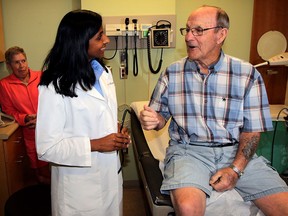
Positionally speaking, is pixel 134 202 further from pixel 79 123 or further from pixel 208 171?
pixel 79 123

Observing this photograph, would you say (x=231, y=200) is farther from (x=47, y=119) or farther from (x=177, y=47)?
(x=177, y=47)

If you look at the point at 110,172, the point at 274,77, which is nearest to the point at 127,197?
the point at 110,172

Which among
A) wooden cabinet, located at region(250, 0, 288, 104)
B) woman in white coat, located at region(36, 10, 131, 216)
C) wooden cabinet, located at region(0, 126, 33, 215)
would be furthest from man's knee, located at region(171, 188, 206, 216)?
wooden cabinet, located at region(250, 0, 288, 104)

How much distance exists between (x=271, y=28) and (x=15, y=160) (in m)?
2.47

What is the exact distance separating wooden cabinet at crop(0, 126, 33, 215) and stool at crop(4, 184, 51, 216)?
0.93ft

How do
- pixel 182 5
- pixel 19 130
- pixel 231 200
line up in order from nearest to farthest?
pixel 231 200
pixel 19 130
pixel 182 5

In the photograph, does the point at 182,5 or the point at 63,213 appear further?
the point at 182,5

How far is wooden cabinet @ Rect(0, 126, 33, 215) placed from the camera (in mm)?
1928

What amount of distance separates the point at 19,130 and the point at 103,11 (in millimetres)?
1192

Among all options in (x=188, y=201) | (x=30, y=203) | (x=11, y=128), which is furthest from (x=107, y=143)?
(x=11, y=128)

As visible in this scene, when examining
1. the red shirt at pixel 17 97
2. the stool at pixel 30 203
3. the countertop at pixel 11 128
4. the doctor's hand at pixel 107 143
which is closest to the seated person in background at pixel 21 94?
the red shirt at pixel 17 97

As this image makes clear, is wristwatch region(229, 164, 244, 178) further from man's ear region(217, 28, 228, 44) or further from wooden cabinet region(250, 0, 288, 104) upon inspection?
wooden cabinet region(250, 0, 288, 104)

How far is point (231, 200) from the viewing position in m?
1.28

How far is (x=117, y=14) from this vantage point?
2.27 meters
